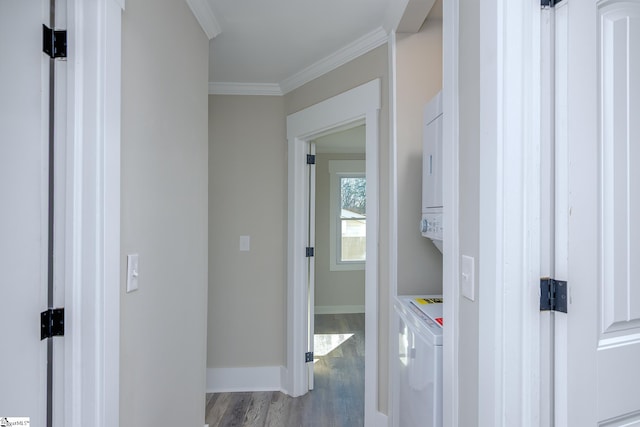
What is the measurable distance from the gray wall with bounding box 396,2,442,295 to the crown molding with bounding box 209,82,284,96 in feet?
4.46

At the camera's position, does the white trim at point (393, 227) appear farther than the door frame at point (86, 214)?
Yes

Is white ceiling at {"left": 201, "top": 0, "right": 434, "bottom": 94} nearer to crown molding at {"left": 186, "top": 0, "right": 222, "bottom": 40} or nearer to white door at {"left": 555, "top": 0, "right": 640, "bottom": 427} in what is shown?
crown molding at {"left": 186, "top": 0, "right": 222, "bottom": 40}

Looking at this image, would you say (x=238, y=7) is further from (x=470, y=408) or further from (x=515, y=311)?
(x=470, y=408)

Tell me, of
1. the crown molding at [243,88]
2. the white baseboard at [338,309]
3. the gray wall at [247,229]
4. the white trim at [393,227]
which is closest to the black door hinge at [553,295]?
the white trim at [393,227]

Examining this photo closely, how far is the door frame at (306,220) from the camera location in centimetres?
229

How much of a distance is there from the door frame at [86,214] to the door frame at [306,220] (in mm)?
1566

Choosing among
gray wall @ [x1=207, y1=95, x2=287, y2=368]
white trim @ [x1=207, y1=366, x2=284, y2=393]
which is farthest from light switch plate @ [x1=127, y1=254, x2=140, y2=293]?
white trim @ [x1=207, y1=366, x2=284, y2=393]

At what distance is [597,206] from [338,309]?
4.78 m

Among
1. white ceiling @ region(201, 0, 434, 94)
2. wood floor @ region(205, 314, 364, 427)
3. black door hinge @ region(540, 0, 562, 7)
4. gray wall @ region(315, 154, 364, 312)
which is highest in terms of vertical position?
white ceiling @ region(201, 0, 434, 94)

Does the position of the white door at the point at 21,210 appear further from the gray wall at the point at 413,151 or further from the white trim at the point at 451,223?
the gray wall at the point at 413,151

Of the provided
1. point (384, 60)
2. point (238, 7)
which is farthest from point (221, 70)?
point (384, 60)

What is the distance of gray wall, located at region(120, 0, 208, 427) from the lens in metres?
1.26

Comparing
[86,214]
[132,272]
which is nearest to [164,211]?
[132,272]

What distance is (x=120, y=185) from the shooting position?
1.16m
